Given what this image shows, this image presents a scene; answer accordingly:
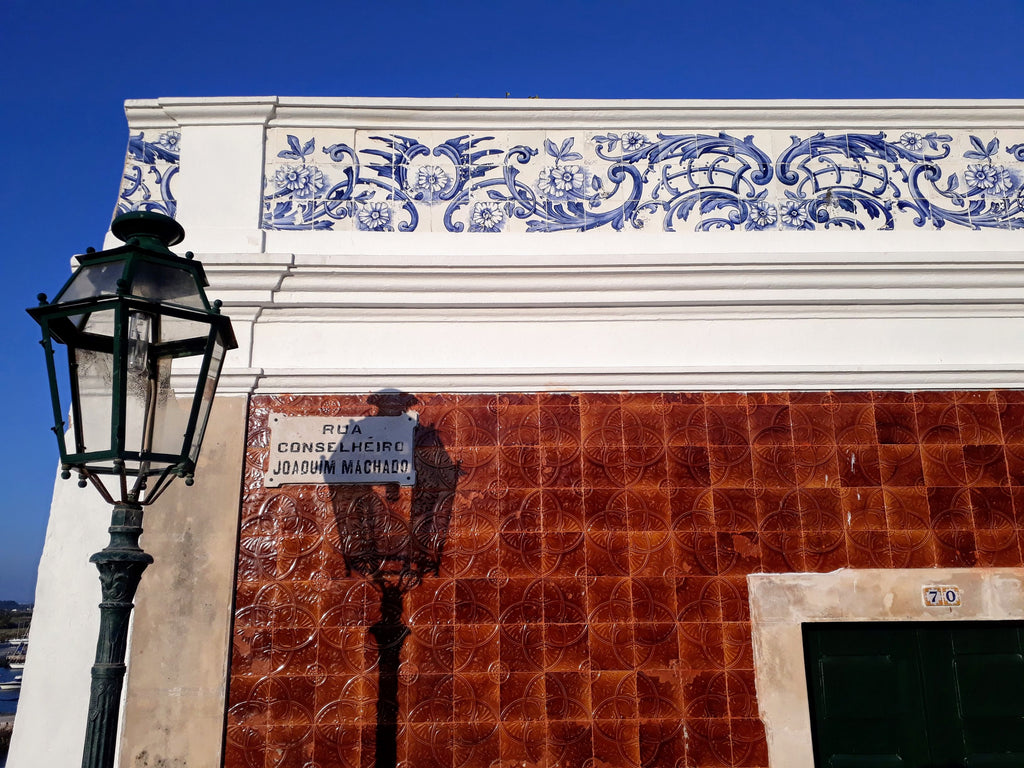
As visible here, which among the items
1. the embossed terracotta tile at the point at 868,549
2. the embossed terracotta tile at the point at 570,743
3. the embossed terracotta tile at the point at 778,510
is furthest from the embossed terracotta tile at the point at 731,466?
the embossed terracotta tile at the point at 570,743

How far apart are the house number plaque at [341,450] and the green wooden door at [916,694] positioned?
2.01 metres

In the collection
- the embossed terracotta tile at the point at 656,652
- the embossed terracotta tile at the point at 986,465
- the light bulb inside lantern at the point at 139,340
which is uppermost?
the embossed terracotta tile at the point at 986,465

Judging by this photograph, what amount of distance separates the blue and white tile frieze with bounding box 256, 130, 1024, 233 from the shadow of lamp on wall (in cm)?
117

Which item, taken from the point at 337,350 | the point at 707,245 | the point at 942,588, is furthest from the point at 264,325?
the point at 942,588

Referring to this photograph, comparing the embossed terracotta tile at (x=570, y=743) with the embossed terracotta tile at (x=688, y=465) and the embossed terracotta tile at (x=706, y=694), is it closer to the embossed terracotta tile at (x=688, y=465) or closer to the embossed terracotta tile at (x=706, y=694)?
the embossed terracotta tile at (x=706, y=694)

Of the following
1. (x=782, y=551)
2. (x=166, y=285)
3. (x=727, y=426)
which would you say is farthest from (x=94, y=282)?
(x=782, y=551)

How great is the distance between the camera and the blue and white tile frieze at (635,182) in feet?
14.9

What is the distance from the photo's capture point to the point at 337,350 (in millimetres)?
4320

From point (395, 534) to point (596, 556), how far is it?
90cm

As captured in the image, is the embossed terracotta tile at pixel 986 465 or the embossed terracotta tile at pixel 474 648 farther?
the embossed terracotta tile at pixel 986 465

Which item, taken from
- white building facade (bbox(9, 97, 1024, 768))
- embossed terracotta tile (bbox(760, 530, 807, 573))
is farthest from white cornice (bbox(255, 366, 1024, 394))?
embossed terracotta tile (bbox(760, 530, 807, 573))

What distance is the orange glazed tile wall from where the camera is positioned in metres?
3.86

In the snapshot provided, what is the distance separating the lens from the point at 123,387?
245 centimetres

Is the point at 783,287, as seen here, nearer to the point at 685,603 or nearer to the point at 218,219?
the point at 685,603
